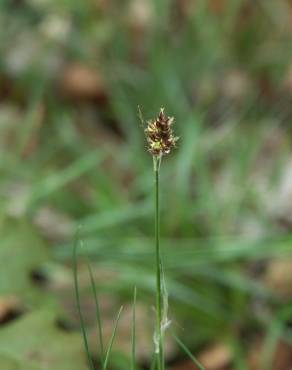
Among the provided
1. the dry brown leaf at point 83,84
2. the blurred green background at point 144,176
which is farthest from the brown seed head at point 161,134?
the dry brown leaf at point 83,84

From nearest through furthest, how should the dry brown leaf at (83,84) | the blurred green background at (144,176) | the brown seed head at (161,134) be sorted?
the brown seed head at (161,134) → the blurred green background at (144,176) → the dry brown leaf at (83,84)

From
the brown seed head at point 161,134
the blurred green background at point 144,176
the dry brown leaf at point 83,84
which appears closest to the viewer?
the brown seed head at point 161,134

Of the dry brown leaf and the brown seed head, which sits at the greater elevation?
the dry brown leaf

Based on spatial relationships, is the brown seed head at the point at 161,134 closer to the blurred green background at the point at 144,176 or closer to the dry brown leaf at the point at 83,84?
the blurred green background at the point at 144,176

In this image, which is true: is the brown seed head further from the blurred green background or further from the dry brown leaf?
the dry brown leaf

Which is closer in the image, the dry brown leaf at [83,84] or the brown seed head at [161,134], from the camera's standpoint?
the brown seed head at [161,134]

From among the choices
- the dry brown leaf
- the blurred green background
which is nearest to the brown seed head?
the blurred green background

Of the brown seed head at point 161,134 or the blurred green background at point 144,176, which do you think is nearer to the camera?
the brown seed head at point 161,134

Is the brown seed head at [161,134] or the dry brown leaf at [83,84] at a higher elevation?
the dry brown leaf at [83,84]

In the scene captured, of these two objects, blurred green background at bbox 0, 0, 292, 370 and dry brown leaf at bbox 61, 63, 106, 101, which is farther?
dry brown leaf at bbox 61, 63, 106, 101
